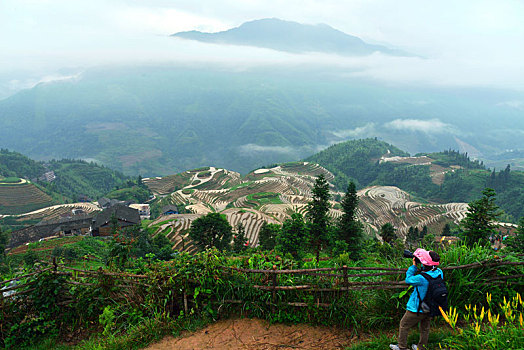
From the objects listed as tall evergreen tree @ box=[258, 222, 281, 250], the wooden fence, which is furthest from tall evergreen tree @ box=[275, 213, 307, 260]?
the wooden fence

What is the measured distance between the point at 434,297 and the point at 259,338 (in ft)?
10.1

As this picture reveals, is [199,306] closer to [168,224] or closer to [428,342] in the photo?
[428,342]

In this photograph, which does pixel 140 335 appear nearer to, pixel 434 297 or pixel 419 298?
pixel 419 298

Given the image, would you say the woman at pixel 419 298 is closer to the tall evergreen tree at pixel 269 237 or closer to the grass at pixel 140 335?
the grass at pixel 140 335

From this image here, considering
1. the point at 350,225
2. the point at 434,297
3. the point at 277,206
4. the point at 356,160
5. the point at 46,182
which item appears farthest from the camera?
the point at 356,160

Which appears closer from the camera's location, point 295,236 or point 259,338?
point 259,338

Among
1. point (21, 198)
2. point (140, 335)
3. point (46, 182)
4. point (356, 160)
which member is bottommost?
point (46, 182)

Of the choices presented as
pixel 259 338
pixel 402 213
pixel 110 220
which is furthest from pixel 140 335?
pixel 402 213

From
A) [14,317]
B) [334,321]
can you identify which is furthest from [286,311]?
[14,317]

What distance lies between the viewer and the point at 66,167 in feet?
509

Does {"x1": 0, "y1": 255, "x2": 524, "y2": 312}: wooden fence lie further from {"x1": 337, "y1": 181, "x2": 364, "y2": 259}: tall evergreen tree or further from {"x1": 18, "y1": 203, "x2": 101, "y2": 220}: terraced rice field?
{"x1": 18, "y1": 203, "x2": 101, "y2": 220}: terraced rice field

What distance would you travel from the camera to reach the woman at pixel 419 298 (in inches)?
159

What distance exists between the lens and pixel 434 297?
154 inches

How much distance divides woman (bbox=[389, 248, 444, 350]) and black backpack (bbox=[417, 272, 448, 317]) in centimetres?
3
